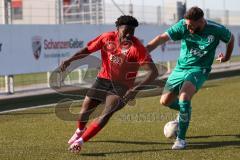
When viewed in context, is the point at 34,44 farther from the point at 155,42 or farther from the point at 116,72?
A: the point at 116,72

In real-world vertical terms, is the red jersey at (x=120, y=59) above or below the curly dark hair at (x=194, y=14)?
below

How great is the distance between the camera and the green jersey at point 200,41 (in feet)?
29.1

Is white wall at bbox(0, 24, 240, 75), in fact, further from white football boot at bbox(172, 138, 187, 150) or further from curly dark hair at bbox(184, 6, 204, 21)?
curly dark hair at bbox(184, 6, 204, 21)

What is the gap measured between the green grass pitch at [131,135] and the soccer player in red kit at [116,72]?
0.43 metres

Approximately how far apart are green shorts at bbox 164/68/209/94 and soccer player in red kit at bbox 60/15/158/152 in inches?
23.5

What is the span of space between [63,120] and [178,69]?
3.54m

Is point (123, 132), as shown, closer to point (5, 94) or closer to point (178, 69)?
point (178, 69)

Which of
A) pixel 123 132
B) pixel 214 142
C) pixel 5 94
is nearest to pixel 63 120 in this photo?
pixel 123 132

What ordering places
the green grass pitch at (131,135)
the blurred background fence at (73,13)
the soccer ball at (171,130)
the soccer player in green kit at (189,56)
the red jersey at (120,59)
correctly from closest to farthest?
the green grass pitch at (131,135), the red jersey at (120,59), the soccer player in green kit at (189,56), the soccer ball at (171,130), the blurred background fence at (73,13)

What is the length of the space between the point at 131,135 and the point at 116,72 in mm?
1660

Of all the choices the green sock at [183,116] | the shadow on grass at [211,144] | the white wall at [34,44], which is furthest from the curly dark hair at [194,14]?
the white wall at [34,44]

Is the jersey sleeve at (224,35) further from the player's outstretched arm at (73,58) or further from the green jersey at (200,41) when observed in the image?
the player's outstretched arm at (73,58)

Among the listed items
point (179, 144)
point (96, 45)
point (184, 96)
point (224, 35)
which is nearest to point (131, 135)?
point (179, 144)

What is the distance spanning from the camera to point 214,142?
9180mm
